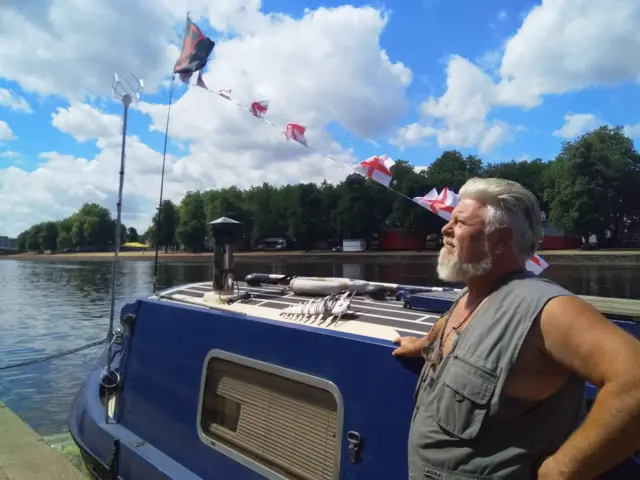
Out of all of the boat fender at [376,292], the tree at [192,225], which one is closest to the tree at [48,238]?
the tree at [192,225]

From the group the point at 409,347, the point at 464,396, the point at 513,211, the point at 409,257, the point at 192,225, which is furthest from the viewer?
the point at 192,225

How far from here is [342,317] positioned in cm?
354

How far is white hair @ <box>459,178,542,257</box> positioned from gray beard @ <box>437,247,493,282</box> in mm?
126

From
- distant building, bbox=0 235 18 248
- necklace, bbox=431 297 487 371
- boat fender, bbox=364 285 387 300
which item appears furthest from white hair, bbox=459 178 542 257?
distant building, bbox=0 235 18 248

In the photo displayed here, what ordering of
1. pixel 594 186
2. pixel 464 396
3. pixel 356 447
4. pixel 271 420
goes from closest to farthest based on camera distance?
pixel 464 396
pixel 356 447
pixel 271 420
pixel 594 186

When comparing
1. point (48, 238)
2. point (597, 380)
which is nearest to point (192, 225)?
point (48, 238)

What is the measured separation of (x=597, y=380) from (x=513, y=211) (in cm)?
70

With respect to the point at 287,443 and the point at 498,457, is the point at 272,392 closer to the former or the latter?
the point at 287,443

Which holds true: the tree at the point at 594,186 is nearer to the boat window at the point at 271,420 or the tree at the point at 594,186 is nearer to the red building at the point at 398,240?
the red building at the point at 398,240

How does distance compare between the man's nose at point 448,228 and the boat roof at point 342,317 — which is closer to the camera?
the man's nose at point 448,228

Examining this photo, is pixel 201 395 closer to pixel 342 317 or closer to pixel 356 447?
pixel 342 317

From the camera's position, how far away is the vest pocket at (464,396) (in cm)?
170

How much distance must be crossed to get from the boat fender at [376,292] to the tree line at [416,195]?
28588 mm

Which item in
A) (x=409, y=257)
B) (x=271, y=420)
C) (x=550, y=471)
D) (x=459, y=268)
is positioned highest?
(x=409, y=257)
